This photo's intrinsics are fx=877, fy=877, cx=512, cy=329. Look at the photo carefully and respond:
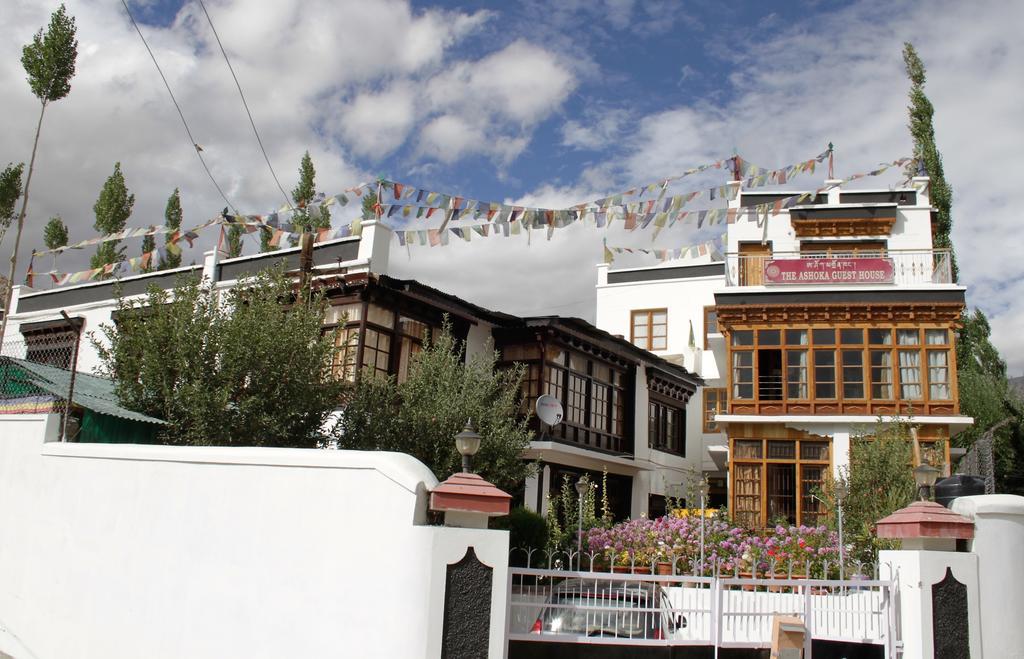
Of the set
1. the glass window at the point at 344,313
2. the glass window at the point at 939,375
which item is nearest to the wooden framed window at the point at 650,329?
the glass window at the point at 939,375

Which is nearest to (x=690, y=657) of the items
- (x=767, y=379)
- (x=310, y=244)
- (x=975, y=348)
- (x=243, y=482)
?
(x=243, y=482)

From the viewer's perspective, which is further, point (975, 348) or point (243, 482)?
point (975, 348)

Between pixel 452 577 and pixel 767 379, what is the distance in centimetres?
1790

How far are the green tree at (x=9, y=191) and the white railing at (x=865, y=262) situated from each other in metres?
23.2

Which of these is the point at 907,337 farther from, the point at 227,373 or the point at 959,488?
the point at 227,373

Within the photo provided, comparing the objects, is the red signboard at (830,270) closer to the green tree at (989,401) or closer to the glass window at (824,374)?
the glass window at (824,374)

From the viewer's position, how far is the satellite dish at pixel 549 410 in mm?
21906

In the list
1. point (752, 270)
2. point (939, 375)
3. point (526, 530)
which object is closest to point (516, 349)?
point (526, 530)

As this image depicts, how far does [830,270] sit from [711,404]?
1028cm

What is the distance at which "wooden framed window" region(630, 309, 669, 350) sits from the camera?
33.2 metres

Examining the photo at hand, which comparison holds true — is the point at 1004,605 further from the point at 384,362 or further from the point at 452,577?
the point at 384,362

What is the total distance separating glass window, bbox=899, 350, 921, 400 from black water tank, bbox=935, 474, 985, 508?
11.4 metres

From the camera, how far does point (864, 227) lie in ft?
92.1

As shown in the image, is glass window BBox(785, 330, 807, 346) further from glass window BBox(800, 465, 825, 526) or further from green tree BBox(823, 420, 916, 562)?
green tree BBox(823, 420, 916, 562)
